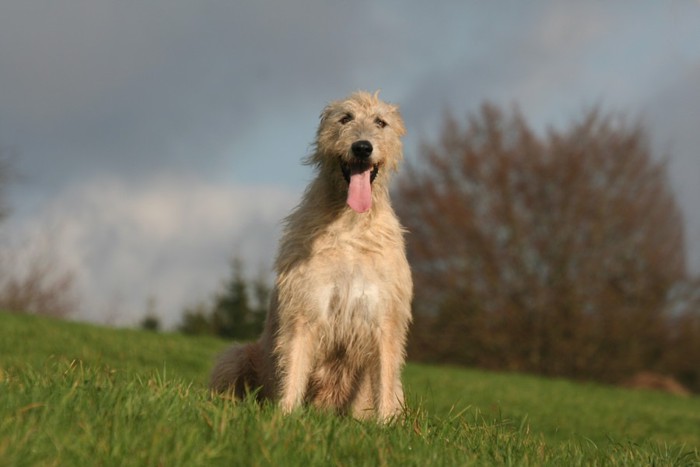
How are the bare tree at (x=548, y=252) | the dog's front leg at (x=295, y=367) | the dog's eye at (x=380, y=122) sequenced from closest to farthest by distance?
the dog's front leg at (x=295, y=367) → the dog's eye at (x=380, y=122) → the bare tree at (x=548, y=252)

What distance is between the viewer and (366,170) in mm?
5715

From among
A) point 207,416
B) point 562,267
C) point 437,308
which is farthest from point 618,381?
point 207,416

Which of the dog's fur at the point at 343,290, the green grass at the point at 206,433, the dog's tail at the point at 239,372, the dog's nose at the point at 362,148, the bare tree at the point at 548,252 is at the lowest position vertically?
the green grass at the point at 206,433

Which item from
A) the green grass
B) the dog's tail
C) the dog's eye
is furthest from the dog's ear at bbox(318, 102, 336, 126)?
the green grass

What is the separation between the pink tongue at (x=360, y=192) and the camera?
5605 millimetres

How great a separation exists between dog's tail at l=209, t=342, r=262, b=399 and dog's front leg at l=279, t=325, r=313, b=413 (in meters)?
0.70

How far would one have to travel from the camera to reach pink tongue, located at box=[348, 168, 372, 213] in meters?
5.61

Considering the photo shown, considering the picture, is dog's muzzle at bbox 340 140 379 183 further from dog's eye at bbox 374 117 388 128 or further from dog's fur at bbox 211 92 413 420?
dog's eye at bbox 374 117 388 128

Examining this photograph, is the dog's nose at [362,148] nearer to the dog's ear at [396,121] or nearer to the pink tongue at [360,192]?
the pink tongue at [360,192]

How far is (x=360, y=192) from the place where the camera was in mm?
5629

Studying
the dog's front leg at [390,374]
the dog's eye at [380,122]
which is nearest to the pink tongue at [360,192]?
the dog's eye at [380,122]

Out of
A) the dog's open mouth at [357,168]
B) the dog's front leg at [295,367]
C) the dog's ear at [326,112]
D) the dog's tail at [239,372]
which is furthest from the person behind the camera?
the dog's tail at [239,372]

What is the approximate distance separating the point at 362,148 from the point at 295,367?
1635mm

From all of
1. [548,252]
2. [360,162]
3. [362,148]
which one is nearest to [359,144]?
[362,148]
